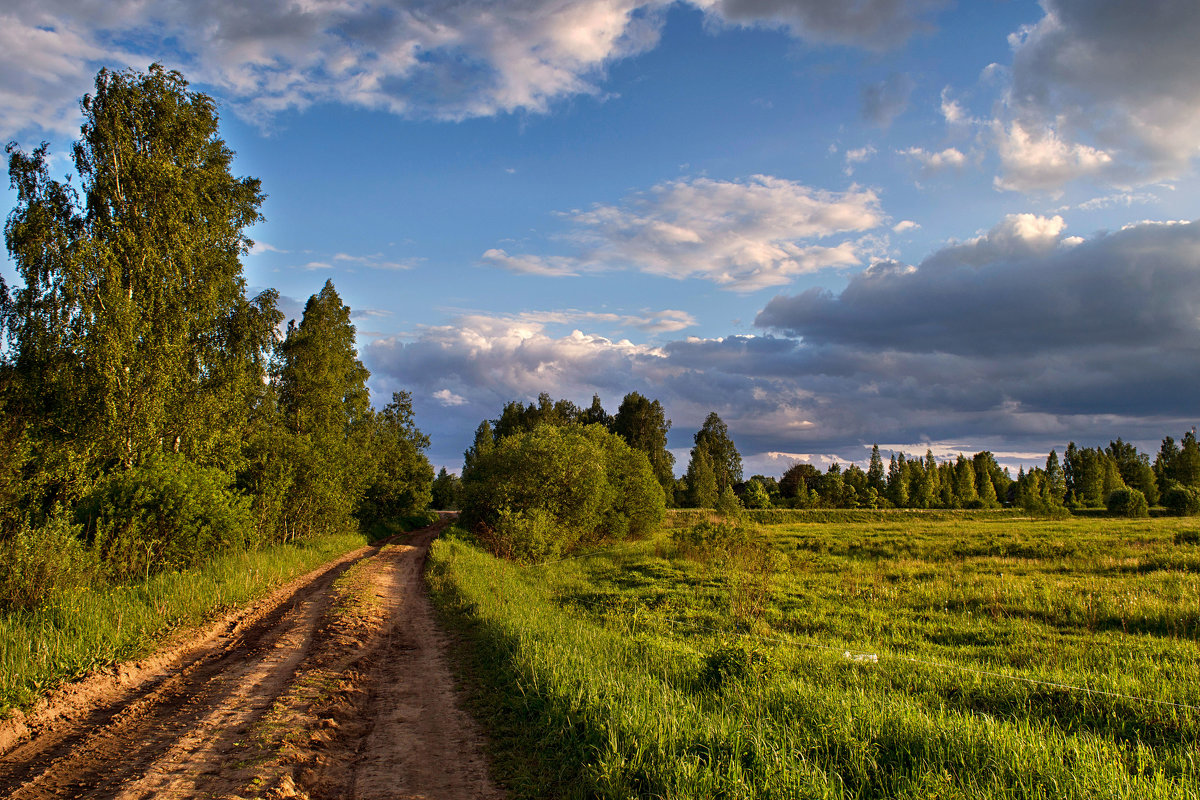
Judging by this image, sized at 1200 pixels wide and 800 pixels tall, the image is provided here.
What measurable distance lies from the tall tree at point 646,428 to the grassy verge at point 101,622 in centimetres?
6472

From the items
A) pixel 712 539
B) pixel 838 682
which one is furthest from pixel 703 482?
pixel 838 682

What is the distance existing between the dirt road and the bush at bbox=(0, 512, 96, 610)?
129 inches

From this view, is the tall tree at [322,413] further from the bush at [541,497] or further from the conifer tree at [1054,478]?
the conifer tree at [1054,478]

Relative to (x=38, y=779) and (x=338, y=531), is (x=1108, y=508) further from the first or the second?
(x=38, y=779)

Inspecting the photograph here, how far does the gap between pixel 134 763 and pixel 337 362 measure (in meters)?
32.2

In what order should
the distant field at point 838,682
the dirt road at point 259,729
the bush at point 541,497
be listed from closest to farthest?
the distant field at point 838,682, the dirt road at point 259,729, the bush at point 541,497

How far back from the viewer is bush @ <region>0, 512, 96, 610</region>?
10.6m

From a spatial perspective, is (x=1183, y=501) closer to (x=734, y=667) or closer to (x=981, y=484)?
(x=981, y=484)

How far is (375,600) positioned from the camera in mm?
14609

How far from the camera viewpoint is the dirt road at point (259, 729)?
507 cm

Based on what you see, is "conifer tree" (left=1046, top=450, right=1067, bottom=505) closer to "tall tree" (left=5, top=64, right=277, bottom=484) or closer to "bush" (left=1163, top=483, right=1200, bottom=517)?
"bush" (left=1163, top=483, right=1200, bottom=517)

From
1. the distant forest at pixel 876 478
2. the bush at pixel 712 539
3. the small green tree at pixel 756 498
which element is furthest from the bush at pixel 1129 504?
the bush at pixel 712 539

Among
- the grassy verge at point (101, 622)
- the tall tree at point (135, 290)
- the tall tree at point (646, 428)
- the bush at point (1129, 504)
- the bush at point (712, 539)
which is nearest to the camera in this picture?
the grassy verge at point (101, 622)

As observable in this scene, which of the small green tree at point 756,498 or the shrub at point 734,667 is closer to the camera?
the shrub at point 734,667
